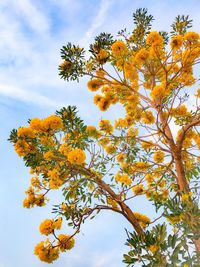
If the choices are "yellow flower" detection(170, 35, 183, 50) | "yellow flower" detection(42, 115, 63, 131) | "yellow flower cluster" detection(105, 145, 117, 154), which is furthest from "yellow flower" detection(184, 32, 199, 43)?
"yellow flower" detection(42, 115, 63, 131)

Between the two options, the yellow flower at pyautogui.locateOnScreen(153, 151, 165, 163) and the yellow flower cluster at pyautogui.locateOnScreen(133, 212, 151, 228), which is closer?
the yellow flower cluster at pyautogui.locateOnScreen(133, 212, 151, 228)

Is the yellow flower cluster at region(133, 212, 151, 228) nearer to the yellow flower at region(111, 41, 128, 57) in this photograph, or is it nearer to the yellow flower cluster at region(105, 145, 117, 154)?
the yellow flower cluster at region(105, 145, 117, 154)

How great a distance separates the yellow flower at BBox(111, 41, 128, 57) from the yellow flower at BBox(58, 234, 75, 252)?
11.6 ft

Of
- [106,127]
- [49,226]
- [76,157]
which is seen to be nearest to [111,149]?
[106,127]

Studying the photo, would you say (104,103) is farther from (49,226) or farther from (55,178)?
(49,226)

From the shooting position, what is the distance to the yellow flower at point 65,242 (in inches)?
211

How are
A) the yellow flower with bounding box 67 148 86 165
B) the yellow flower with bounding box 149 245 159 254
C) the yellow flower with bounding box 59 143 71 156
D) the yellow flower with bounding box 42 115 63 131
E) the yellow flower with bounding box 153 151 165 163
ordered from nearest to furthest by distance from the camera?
the yellow flower with bounding box 149 245 159 254
the yellow flower with bounding box 67 148 86 165
the yellow flower with bounding box 42 115 63 131
the yellow flower with bounding box 59 143 71 156
the yellow flower with bounding box 153 151 165 163

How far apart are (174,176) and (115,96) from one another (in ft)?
6.98

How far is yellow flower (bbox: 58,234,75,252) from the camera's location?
5.35 m

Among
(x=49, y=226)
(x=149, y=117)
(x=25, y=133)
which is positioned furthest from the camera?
(x=149, y=117)

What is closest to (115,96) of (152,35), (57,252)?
(152,35)

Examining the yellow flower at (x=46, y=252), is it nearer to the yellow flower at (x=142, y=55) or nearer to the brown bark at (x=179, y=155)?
the brown bark at (x=179, y=155)

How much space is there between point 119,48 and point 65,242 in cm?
367

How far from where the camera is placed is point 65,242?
17.5ft
